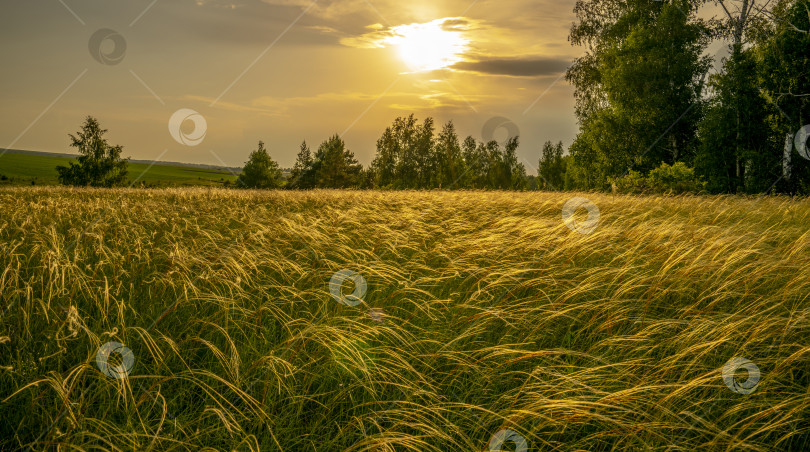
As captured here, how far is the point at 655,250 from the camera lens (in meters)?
4.57

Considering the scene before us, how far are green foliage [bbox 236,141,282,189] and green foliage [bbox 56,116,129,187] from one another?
18.7 meters

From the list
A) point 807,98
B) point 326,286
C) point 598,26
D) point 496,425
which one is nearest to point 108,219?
point 326,286

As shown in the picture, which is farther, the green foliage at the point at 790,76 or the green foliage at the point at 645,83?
the green foliage at the point at 645,83

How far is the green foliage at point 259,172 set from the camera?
69.6 m

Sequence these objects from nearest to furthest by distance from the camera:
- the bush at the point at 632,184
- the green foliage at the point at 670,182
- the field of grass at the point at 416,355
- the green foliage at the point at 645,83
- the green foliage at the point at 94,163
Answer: the field of grass at the point at 416,355 < the green foliage at the point at 670,182 < the bush at the point at 632,184 < the green foliage at the point at 645,83 < the green foliage at the point at 94,163

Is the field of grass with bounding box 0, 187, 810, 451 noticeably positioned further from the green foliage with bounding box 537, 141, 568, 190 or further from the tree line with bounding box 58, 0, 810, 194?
the green foliage with bounding box 537, 141, 568, 190

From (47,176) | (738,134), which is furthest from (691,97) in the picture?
(47,176)

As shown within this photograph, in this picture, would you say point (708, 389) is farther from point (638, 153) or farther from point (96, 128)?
point (96, 128)

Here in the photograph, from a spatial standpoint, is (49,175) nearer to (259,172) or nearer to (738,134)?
(259,172)

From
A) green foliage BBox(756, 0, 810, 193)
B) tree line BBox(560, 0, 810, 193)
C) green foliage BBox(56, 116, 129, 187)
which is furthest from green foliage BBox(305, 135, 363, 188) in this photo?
green foliage BBox(756, 0, 810, 193)

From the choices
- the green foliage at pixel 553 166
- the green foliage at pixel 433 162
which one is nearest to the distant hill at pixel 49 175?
the green foliage at pixel 433 162

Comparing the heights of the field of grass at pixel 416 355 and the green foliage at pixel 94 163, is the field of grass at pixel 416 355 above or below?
below

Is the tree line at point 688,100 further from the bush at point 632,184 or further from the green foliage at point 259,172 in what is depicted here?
the green foliage at point 259,172

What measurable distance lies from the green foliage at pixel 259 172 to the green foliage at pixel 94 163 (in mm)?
18750
